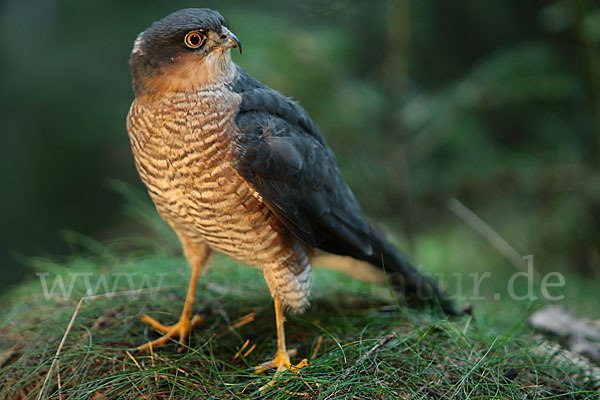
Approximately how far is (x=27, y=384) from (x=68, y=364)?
0.65 ft

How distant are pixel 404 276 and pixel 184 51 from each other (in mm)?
1669

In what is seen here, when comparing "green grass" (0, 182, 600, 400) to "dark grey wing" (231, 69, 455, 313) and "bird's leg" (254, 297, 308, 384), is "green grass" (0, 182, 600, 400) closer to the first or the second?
"bird's leg" (254, 297, 308, 384)

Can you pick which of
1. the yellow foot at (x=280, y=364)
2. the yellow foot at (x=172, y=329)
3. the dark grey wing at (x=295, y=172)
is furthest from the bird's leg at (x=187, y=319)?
the dark grey wing at (x=295, y=172)

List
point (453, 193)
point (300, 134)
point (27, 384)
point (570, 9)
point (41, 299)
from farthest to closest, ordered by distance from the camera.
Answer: point (453, 193) < point (570, 9) < point (41, 299) < point (300, 134) < point (27, 384)

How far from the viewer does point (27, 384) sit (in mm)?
2307

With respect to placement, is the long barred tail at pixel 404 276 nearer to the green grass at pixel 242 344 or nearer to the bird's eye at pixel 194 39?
the green grass at pixel 242 344

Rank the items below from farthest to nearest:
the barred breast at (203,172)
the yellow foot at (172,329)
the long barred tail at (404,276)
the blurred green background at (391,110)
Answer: the blurred green background at (391,110), the long barred tail at (404,276), the yellow foot at (172,329), the barred breast at (203,172)

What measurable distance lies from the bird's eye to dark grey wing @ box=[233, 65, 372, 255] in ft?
0.89

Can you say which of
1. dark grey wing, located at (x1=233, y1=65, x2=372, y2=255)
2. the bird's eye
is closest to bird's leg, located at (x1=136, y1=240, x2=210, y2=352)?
dark grey wing, located at (x1=233, y1=65, x2=372, y2=255)

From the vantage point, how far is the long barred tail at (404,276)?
9.36 ft

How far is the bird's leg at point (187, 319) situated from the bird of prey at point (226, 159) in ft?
0.04

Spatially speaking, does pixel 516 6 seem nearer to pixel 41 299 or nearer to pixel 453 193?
pixel 453 193

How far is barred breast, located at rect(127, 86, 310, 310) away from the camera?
2.32m

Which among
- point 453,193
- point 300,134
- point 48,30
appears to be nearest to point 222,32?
point 300,134
